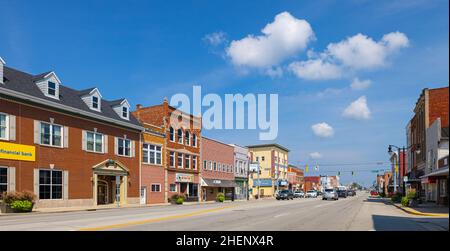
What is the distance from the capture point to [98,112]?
40844 mm

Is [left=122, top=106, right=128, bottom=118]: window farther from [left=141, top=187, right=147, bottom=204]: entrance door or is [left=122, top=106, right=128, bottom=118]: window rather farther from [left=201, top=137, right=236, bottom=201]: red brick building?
[left=201, top=137, right=236, bottom=201]: red brick building

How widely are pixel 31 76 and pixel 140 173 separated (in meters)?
15.4

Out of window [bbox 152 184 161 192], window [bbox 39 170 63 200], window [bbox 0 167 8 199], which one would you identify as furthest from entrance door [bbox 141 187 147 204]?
window [bbox 0 167 8 199]

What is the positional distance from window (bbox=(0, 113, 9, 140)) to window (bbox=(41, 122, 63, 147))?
10.9ft

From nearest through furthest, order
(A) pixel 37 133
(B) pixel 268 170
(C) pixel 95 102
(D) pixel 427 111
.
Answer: (A) pixel 37 133
(C) pixel 95 102
(D) pixel 427 111
(B) pixel 268 170

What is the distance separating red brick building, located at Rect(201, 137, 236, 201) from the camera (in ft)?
202

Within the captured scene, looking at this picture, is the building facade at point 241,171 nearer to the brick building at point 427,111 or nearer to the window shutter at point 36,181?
the brick building at point 427,111

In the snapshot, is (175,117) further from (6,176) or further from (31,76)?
(6,176)

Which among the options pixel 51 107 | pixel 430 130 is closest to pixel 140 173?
pixel 51 107

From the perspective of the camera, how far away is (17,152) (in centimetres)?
3072

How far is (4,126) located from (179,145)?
26322 millimetres

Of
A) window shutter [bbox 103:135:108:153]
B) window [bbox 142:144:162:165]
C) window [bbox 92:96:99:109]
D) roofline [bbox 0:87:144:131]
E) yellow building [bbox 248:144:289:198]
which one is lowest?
yellow building [bbox 248:144:289:198]

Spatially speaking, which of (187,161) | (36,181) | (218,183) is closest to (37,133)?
(36,181)

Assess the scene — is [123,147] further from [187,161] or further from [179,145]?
[187,161]
